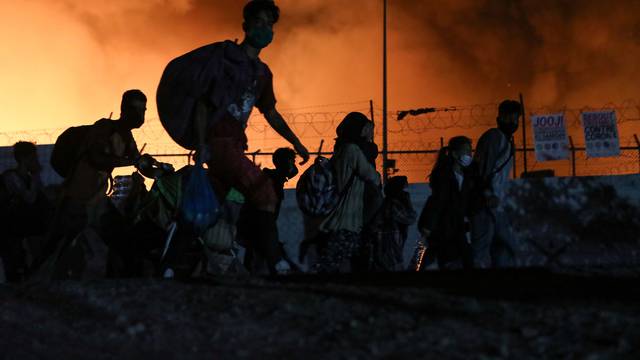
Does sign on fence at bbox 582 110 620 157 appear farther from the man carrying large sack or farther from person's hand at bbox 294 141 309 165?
the man carrying large sack

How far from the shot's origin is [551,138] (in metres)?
15.1

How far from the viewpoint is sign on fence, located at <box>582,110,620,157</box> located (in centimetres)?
1484

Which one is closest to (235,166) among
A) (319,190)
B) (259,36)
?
(259,36)

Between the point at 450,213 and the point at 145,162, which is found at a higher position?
the point at 145,162

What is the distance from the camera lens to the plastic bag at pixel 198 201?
5.29 meters

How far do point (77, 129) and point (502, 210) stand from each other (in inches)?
113

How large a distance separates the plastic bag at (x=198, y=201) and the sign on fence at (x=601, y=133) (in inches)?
415

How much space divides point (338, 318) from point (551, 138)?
1185 centimetres

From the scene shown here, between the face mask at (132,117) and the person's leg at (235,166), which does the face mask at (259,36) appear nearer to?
the person's leg at (235,166)

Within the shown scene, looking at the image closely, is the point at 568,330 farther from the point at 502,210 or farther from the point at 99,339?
the point at 502,210

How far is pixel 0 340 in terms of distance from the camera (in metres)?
3.98

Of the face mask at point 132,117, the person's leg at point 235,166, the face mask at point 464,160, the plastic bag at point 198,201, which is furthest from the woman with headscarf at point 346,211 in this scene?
the plastic bag at point 198,201

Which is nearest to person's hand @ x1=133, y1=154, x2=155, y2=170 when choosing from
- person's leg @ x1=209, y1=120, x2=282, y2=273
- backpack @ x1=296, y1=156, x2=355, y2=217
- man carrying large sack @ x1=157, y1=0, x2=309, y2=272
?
man carrying large sack @ x1=157, y1=0, x2=309, y2=272

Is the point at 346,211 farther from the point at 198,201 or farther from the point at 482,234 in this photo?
the point at 198,201
